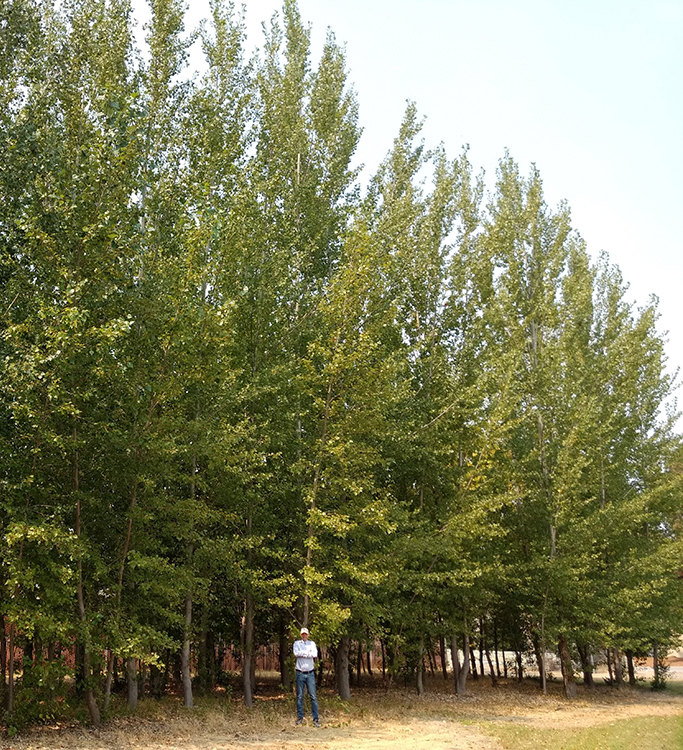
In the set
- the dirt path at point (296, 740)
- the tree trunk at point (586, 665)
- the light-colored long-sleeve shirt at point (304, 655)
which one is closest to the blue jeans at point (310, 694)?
the light-colored long-sleeve shirt at point (304, 655)

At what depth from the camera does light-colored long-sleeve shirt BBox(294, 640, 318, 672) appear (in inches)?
510

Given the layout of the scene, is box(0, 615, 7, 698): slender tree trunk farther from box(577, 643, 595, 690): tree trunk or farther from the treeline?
box(577, 643, 595, 690): tree trunk

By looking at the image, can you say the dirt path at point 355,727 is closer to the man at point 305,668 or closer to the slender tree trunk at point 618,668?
the man at point 305,668

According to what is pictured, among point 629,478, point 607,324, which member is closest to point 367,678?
point 629,478

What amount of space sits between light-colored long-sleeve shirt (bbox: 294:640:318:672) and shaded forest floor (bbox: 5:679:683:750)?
100cm

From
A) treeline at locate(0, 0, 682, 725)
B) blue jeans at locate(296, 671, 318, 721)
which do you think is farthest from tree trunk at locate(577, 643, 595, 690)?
blue jeans at locate(296, 671, 318, 721)

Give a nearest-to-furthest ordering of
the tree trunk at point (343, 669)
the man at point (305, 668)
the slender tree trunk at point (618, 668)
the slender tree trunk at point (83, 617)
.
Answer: the slender tree trunk at point (83, 617)
the man at point (305, 668)
the tree trunk at point (343, 669)
the slender tree trunk at point (618, 668)

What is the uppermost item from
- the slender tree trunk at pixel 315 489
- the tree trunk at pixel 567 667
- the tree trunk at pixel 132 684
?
the slender tree trunk at pixel 315 489

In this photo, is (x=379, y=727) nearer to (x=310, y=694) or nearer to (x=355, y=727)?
(x=355, y=727)

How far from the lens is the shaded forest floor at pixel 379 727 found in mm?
10547

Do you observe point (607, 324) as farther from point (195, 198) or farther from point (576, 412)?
point (195, 198)

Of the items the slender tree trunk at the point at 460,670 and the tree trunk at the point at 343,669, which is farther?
the slender tree trunk at the point at 460,670

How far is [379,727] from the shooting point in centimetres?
Result: 1322

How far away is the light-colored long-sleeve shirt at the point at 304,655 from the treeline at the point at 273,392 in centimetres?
82
